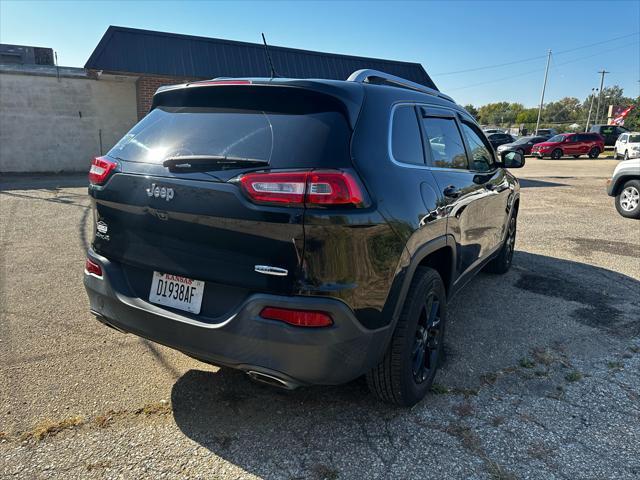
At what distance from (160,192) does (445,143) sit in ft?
6.84

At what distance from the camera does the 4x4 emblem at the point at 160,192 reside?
236 centimetres

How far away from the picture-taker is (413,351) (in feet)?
9.27

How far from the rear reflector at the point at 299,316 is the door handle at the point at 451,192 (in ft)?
4.49

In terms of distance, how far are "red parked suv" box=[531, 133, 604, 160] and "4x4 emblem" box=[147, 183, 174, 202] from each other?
31455 mm

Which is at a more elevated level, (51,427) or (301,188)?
(301,188)

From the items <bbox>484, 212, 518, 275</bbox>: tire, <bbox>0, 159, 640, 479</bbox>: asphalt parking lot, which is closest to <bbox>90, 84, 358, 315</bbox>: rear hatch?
<bbox>0, 159, 640, 479</bbox>: asphalt parking lot

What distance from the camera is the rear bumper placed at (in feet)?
7.02

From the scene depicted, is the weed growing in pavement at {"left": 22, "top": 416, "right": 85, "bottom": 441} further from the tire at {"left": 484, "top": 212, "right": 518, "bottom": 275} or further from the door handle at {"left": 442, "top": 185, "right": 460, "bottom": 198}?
the tire at {"left": 484, "top": 212, "right": 518, "bottom": 275}

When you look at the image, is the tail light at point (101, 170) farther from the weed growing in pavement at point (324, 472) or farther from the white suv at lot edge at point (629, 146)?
the white suv at lot edge at point (629, 146)

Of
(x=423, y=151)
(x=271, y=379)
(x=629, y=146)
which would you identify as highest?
(x=629, y=146)

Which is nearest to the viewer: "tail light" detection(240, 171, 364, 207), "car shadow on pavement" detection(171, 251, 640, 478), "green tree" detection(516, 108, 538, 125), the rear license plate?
"tail light" detection(240, 171, 364, 207)

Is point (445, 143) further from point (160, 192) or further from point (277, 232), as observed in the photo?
point (160, 192)

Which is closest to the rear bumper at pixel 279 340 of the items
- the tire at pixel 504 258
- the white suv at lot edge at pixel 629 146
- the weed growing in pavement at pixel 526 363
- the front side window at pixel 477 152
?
the weed growing in pavement at pixel 526 363

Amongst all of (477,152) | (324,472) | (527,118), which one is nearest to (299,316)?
(324,472)
